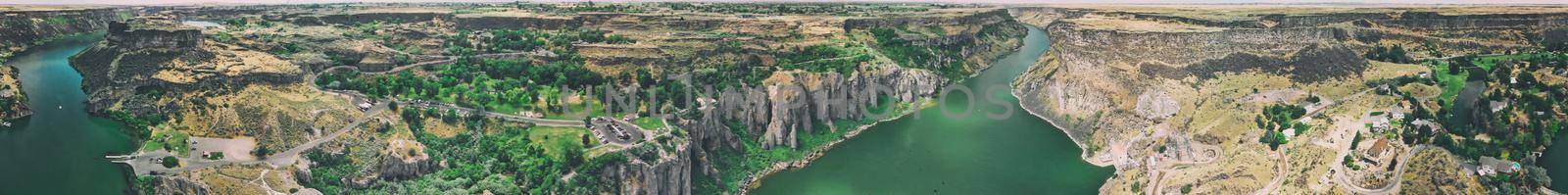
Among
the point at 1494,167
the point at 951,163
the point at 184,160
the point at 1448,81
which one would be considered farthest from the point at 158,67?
the point at 1448,81

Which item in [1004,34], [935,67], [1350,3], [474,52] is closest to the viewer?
[474,52]

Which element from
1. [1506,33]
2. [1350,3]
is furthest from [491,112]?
[1350,3]

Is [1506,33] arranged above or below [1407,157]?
above

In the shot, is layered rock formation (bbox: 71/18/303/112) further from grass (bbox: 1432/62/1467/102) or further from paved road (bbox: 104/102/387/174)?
grass (bbox: 1432/62/1467/102)

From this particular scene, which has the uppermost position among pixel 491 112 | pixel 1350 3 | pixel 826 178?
pixel 1350 3

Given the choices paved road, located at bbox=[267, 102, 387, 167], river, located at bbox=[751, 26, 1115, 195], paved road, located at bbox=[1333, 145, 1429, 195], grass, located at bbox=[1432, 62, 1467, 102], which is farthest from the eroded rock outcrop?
grass, located at bbox=[1432, 62, 1467, 102]

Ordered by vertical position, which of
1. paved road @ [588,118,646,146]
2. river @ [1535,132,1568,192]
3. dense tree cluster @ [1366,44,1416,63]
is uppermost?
dense tree cluster @ [1366,44,1416,63]

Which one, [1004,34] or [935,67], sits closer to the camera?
[935,67]

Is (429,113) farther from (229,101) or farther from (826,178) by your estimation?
(826,178)
